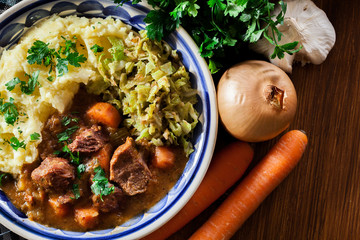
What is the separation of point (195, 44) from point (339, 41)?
1911 mm

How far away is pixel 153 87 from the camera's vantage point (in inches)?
150

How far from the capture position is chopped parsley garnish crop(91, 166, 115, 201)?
12.5 feet

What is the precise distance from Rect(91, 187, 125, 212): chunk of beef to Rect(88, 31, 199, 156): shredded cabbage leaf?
2.05 feet

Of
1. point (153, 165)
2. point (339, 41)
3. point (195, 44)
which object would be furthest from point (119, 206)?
point (339, 41)

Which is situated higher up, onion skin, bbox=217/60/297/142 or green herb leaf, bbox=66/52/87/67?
green herb leaf, bbox=66/52/87/67

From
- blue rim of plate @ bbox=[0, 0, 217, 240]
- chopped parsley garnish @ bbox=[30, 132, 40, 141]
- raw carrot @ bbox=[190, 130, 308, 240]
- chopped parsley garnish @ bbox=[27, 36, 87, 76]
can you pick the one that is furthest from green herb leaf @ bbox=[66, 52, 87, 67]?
raw carrot @ bbox=[190, 130, 308, 240]

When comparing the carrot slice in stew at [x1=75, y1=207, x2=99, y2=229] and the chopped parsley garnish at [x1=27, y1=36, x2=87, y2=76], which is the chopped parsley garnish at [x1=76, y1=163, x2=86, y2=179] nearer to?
the carrot slice in stew at [x1=75, y1=207, x2=99, y2=229]

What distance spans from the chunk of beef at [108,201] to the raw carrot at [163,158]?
50cm

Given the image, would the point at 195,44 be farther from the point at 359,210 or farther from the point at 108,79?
the point at 359,210

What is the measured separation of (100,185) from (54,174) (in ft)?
1.53

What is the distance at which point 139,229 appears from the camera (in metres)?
3.81

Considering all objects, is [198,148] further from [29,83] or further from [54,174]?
[29,83]

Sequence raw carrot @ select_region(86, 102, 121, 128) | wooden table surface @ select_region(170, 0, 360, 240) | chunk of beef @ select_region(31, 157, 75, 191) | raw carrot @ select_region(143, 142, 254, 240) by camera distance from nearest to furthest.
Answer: chunk of beef @ select_region(31, 157, 75, 191), raw carrot @ select_region(86, 102, 121, 128), raw carrot @ select_region(143, 142, 254, 240), wooden table surface @ select_region(170, 0, 360, 240)

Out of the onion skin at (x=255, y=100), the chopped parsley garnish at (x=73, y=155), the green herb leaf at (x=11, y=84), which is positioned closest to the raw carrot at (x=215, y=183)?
the onion skin at (x=255, y=100)
